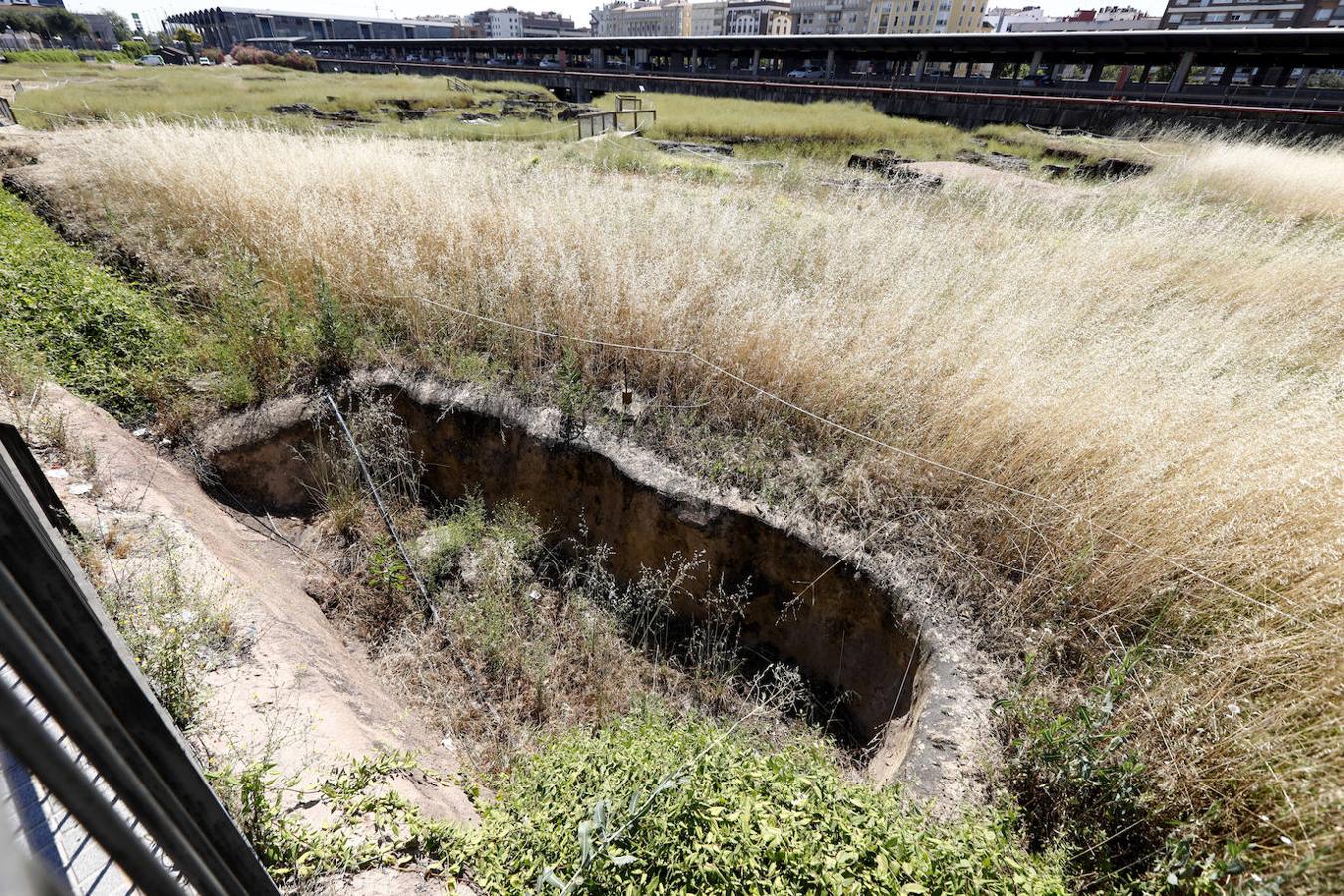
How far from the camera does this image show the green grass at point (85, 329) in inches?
188

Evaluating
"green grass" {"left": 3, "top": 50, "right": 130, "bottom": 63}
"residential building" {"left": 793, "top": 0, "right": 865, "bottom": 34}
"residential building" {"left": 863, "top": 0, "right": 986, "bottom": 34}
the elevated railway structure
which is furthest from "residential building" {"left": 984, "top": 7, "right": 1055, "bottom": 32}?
"green grass" {"left": 3, "top": 50, "right": 130, "bottom": 63}

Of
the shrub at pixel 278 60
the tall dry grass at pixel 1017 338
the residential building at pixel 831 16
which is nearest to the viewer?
the tall dry grass at pixel 1017 338

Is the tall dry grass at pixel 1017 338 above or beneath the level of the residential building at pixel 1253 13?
beneath

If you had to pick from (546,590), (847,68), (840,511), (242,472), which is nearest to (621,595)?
(546,590)

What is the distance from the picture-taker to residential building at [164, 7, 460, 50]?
10069 cm

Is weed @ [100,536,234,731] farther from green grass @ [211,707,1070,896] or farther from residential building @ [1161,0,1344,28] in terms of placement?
residential building @ [1161,0,1344,28]

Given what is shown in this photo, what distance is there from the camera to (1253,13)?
6097 centimetres

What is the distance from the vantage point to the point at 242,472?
489cm

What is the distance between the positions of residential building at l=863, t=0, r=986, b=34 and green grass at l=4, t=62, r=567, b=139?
78.1 m

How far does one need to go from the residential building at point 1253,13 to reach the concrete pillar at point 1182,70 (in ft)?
157

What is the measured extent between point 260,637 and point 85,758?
1.80 m

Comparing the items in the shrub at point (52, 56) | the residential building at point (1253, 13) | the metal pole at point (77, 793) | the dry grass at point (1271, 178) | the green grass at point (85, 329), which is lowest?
the green grass at point (85, 329)

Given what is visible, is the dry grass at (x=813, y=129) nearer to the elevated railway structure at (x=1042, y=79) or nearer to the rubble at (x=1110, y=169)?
the rubble at (x=1110, y=169)

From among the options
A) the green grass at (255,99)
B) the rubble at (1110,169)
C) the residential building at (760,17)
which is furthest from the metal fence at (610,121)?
the residential building at (760,17)
